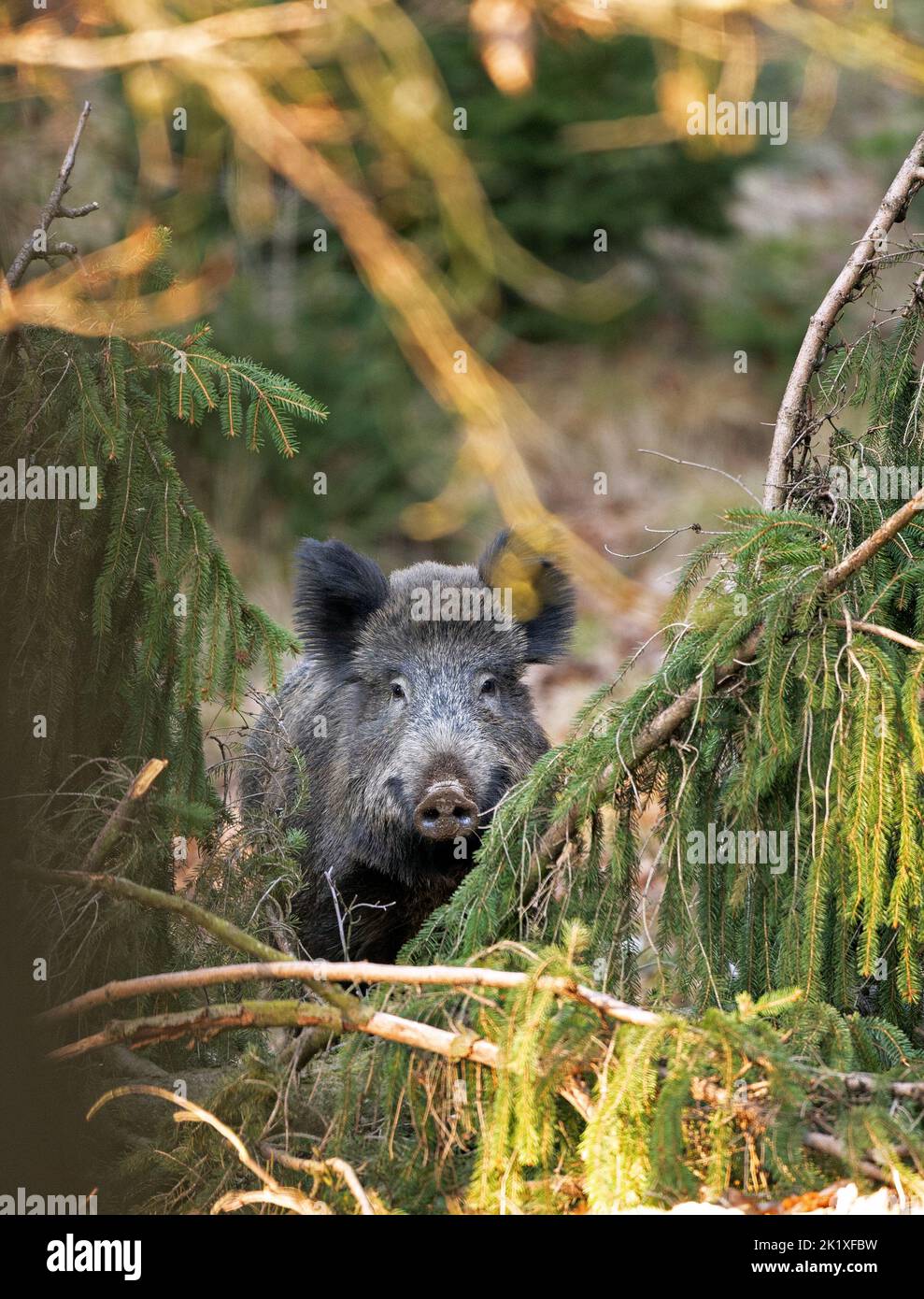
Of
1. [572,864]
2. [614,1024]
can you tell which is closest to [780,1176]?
[614,1024]

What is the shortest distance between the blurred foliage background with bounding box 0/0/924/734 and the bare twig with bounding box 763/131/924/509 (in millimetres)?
1525

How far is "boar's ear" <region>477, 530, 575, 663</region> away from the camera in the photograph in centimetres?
693

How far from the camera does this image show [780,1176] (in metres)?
3.24

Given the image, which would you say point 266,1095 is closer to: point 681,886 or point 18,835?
point 18,835

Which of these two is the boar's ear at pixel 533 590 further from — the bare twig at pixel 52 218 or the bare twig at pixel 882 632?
the bare twig at pixel 882 632

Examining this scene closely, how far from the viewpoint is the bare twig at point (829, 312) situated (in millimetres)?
4719

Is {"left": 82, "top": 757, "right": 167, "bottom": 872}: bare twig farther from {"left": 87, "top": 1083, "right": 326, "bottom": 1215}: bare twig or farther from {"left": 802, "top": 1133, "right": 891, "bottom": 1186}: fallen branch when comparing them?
{"left": 802, "top": 1133, "right": 891, "bottom": 1186}: fallen branch

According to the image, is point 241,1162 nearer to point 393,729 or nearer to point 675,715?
point 675,715

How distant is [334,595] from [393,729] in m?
0.72

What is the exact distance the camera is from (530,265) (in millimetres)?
8242

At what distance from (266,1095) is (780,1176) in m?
1.36

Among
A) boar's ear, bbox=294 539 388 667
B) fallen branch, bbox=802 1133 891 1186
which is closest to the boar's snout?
boar's ear, bbox=294 539 388 667

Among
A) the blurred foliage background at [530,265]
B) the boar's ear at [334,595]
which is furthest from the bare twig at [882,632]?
the boar's ear at [334,595]

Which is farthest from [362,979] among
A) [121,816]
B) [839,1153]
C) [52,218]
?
[52,218]
